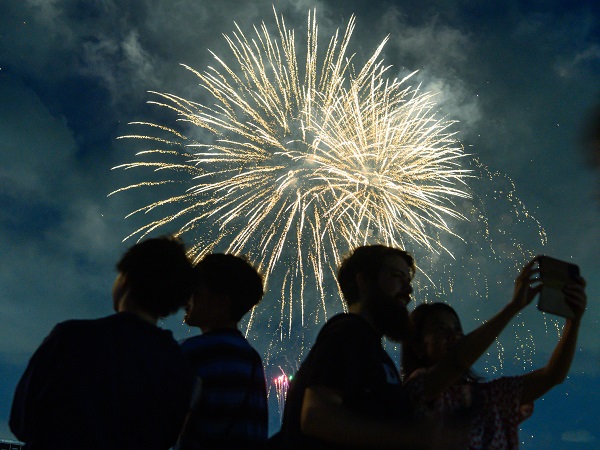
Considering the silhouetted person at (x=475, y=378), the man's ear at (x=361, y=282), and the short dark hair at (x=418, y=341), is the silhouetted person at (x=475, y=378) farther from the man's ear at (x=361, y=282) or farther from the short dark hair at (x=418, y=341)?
the man's ear at (x=361, y=282)

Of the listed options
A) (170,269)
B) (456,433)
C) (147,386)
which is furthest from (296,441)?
(170,269)

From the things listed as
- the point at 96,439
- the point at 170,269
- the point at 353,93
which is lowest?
the point at 96,439

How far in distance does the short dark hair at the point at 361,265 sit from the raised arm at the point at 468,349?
0.80m

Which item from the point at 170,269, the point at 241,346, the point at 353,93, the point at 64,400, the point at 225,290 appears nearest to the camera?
the point at 64,400

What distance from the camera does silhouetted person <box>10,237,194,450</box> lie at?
126 inches

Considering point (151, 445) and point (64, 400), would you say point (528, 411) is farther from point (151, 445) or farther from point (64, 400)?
point (64, 400)

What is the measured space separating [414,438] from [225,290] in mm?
2530

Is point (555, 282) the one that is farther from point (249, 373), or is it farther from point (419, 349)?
point (249, 373)

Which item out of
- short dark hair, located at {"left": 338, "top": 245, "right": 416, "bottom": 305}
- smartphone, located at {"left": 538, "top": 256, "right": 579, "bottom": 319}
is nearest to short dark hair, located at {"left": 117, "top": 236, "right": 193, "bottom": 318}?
short dark hair, located at {"left": 338, "top": 245, "right": 416, "bottom": 305}

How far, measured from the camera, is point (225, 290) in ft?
16.1

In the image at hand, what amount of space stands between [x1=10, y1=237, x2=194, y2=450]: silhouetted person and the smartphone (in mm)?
2864

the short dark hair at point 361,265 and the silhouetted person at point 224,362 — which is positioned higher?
the short dark hair at point 361,265

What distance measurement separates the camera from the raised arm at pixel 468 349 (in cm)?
417

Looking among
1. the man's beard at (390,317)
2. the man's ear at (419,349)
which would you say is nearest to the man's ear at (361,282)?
the man's beard at (390,317)
